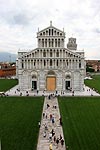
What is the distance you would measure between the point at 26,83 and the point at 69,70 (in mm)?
9359

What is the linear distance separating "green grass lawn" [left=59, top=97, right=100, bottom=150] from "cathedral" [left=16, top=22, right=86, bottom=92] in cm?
1372

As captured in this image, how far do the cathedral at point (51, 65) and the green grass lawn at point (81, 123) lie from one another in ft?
45.0

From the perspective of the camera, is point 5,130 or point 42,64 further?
point 42,64

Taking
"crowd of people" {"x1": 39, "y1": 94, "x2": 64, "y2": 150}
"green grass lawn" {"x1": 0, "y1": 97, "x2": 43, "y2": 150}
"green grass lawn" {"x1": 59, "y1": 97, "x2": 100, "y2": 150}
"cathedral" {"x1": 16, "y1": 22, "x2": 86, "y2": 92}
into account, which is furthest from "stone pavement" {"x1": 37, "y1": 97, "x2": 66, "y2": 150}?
"cathedral" {"x1": 16, "y1": 22, "x2": 86, "y2": 92}

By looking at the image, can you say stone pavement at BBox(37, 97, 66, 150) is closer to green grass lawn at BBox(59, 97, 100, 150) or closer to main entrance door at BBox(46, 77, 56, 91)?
green grass lawn at BBox(59, 97, 100, 150)

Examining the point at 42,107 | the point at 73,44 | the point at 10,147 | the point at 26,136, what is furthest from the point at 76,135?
the point at 73,44

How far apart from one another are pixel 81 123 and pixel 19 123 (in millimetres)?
6412

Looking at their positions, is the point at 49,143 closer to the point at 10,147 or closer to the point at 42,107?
the point at 10,147

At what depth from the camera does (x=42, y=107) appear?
35.7 metres

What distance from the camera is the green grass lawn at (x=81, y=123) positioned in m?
21.1

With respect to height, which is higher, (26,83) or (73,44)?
(73,44)

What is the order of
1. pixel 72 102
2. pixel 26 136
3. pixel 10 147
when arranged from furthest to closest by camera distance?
pixel 72 102 < pixel 26 136 < pixel 10 147

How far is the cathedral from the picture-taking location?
175ft

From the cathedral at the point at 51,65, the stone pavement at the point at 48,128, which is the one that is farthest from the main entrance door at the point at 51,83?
the stone pavement at the point at 48,128
